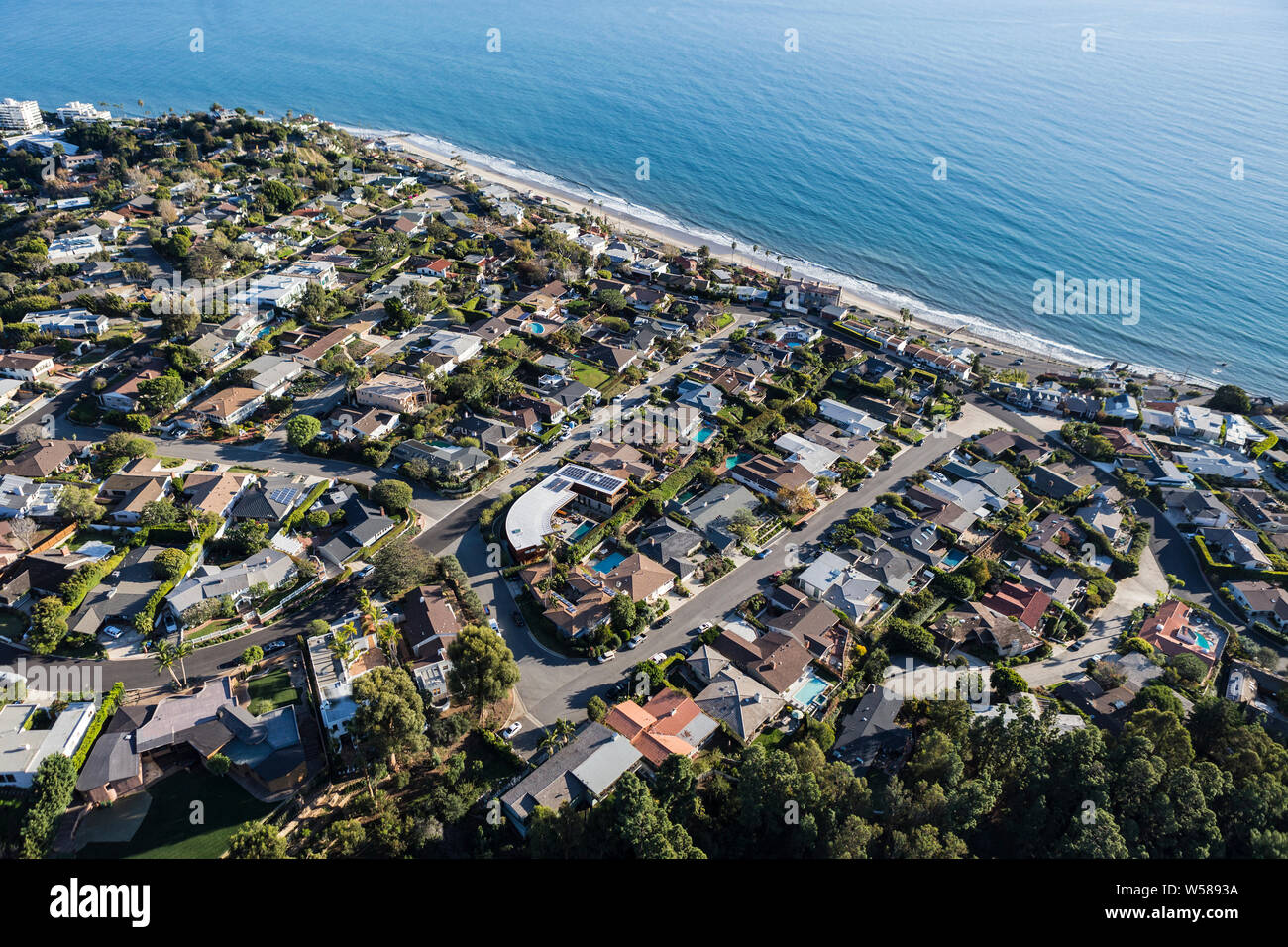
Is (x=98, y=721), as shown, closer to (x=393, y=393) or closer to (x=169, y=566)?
(x=169, y=566)

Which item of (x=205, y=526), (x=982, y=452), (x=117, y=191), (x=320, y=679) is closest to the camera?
(x=320, y=679)

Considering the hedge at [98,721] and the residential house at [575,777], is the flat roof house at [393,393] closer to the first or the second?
the hedge at [98,721]

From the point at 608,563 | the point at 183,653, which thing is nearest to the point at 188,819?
the point at 183,653

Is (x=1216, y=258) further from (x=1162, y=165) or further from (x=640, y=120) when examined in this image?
(x=640, y=120)

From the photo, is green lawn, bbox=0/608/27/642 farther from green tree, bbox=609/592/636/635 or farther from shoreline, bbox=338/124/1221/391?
shoreline, bbox=338/124/1221/391

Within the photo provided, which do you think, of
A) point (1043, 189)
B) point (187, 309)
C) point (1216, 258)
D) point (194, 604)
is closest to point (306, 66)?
point (187, 309)
